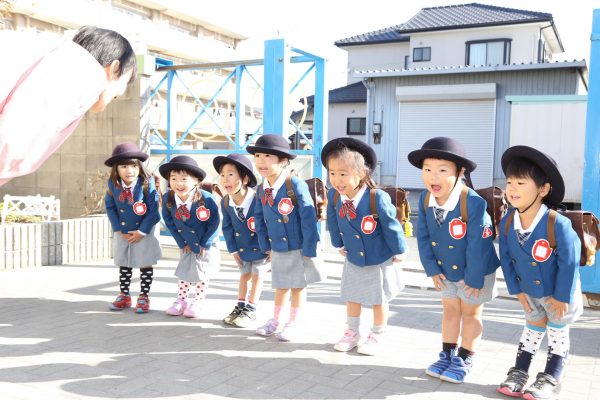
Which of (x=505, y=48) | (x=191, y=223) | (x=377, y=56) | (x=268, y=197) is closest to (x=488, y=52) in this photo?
(x=505, y=48)

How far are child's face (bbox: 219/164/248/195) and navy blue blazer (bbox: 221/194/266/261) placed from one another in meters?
0.15

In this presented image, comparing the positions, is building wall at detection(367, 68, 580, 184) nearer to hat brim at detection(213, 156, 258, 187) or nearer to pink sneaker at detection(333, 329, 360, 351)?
hat brim at detection(213, 156, 258, 187)

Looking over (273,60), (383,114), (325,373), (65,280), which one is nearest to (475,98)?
(383,114)

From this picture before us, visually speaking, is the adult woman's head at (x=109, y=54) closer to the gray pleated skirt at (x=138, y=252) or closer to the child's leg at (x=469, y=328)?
the child's leg at (x=469, y=328)

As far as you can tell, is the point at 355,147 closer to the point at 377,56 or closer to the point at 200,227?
the point at 200,227

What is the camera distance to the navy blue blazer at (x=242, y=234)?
4.98 meters

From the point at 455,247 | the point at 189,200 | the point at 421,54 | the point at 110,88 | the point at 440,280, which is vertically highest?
the point at 421,54

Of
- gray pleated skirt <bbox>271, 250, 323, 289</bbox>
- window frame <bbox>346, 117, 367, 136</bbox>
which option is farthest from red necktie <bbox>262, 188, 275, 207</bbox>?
window frame <bbox>346, 117, 367, 136</bbox>

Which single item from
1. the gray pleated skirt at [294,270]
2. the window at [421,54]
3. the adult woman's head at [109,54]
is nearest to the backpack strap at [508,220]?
the gray pleated skirt at [294,270]

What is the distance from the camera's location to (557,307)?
11.2ft

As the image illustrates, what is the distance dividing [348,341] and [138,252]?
2.26 meters

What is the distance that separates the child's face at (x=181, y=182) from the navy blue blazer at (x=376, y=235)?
1.61 metres

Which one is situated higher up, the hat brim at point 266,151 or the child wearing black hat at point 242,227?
the hat brim at point 266,151

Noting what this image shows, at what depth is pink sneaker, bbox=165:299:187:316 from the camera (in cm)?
527
